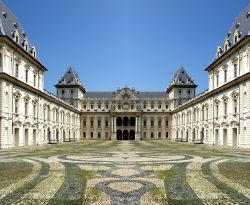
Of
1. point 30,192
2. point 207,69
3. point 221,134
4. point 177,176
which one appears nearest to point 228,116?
point 221,134

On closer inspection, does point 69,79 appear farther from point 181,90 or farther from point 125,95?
point 181,90

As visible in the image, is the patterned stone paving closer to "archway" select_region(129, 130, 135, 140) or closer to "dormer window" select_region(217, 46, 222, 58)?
"dormer window" select_region(217, 46, 222, 58)

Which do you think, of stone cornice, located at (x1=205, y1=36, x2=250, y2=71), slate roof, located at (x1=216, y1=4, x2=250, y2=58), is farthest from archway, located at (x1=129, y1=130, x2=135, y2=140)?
slate roof, located at (x1=216, y1=4, x2=250, y2=58)

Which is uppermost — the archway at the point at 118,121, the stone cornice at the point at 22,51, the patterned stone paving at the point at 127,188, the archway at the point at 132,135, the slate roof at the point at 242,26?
the slate roof at the point at 242,26

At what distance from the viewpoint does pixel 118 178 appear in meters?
13.9

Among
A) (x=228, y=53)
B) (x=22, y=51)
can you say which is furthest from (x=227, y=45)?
(x=22, y=51)

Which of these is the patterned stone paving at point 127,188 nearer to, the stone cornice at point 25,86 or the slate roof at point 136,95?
the stone cornice at point 25,86

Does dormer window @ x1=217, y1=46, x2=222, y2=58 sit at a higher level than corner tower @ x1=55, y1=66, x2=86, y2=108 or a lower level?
higher

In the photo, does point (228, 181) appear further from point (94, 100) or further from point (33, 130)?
point (94, 100)

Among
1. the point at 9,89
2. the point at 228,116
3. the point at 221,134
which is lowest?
the point at 221,134

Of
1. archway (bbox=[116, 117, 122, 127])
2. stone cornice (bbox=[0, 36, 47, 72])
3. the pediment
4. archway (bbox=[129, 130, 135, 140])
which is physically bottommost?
archway (bbox=[129, 130, 135, 140])

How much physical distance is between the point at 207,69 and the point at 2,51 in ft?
131

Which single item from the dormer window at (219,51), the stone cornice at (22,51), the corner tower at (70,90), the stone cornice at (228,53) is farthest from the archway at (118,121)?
the dormer window at (219,51)

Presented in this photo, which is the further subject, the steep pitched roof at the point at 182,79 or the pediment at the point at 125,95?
the pediment at the point at 125,95
